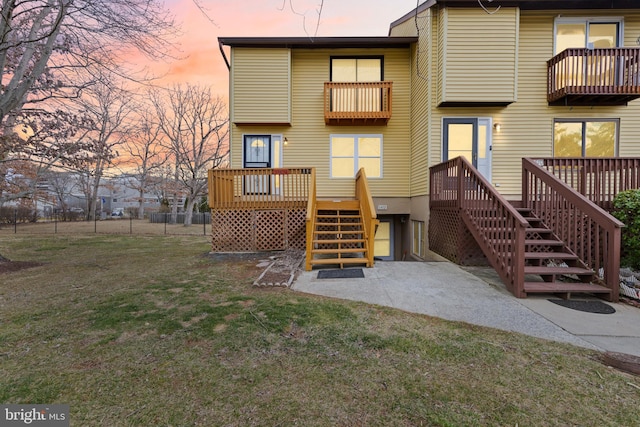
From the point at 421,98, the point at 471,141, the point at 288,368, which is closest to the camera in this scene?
the point at 288,368

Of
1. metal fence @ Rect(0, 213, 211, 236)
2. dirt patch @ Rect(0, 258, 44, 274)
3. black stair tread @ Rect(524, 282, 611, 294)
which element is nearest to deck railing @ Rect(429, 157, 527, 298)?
black stair tread @ Rect(524, 282, 611, 294)

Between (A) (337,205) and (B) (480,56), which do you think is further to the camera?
(A) (337,205)

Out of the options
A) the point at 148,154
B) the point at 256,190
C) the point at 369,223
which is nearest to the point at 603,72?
the point at 369,223

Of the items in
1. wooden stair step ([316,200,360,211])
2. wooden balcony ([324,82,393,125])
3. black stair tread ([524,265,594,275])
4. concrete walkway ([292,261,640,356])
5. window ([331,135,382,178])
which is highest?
wooden balcony ([324,82,393,125])

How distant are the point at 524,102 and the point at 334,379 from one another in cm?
941

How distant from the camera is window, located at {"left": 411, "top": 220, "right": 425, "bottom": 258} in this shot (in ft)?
27.2

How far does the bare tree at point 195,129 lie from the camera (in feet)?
76.3

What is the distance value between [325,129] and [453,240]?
553 cm

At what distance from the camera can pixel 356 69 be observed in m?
9.83

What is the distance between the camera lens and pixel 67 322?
138 inches

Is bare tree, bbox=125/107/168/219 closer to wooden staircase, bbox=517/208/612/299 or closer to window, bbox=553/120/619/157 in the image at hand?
window, bbox=553/120/619/157

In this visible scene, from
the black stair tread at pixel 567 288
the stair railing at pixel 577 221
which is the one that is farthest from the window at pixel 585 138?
the black stair tread at pixel 567 288

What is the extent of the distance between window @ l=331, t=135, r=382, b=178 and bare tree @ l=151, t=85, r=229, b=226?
1690cm

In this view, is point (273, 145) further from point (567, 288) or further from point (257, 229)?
point (567, 288)
